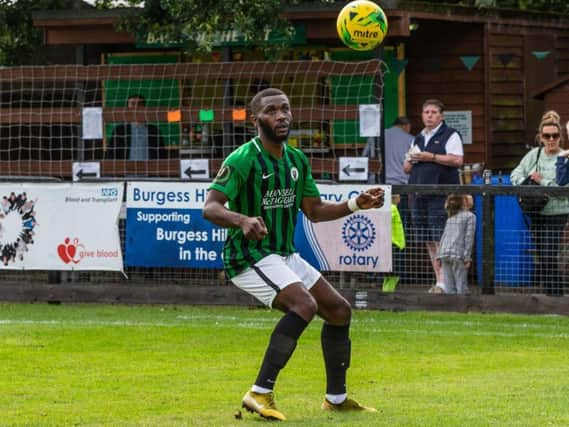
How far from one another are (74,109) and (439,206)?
4736mm

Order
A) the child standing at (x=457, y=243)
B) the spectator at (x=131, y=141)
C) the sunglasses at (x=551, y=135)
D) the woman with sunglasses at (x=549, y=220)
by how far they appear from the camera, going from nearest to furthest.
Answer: the woman with sunglasses at (x=549, y=220) → the child standing at (x=457, y=243) → the sunglasses at (x=551, y=135) → the spectator at (x=131, y=141)

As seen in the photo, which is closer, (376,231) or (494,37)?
(376,231)

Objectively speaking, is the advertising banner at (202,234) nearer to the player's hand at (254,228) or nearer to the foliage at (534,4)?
the player's hand at (254,228)

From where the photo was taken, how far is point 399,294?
15109 millimetres

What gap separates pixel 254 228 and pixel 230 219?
26cm

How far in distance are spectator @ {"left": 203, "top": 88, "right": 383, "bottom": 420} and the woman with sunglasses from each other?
579cm

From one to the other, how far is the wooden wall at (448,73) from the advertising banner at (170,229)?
6115mm

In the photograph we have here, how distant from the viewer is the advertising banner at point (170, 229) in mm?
15422

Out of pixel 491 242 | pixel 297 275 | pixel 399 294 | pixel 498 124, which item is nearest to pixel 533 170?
pixel 491 242

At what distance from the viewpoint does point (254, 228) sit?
8227 mm

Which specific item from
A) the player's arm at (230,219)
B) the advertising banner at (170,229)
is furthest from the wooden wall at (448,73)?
the player's arm at (230,219)

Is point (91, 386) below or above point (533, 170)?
below

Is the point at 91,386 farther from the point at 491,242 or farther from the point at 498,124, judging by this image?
the point at 498,124

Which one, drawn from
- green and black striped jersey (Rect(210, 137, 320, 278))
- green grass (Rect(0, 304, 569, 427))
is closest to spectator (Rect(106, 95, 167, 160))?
green grass (Rect(0, 304, 569, 427))
